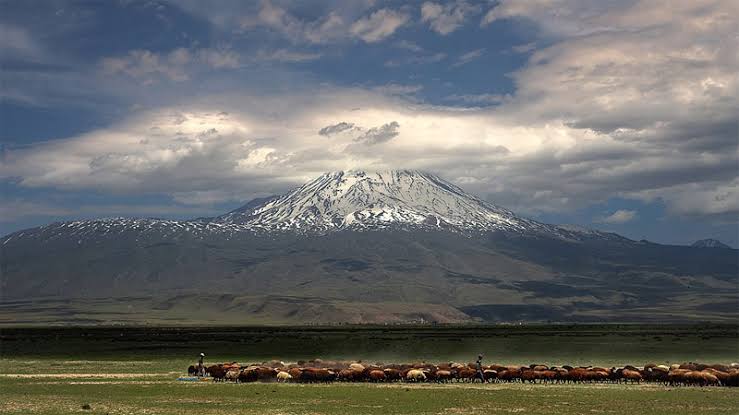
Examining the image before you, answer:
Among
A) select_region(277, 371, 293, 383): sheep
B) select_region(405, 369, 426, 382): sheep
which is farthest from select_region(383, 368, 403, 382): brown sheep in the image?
select_region(277, 371, 293, 383): sheep

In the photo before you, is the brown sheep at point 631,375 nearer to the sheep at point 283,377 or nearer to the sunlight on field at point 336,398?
the sunlight on field at point 336,398

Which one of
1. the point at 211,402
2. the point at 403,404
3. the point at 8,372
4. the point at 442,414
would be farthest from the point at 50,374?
the point at 442,414

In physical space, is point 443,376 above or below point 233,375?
below

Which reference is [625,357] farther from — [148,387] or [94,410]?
[94,410]

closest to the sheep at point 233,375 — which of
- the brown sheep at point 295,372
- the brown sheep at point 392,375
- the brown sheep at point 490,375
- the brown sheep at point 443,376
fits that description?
the brown sheep at point 295,372

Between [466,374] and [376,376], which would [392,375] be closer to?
[376,376]

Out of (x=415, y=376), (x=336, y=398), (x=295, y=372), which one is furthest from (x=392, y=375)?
(x=336, y=398)

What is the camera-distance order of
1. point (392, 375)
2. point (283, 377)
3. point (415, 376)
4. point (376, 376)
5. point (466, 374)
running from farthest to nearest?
1. point (466, 374)
2. point (392, 375)
3. point (415, 376)
4. point (376, 376)
5. point (283, 377)

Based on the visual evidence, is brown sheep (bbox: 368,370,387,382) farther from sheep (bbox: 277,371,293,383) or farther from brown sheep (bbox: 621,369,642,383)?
brown sheep (bbox: 621,369,642,383)

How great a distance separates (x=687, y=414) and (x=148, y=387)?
31050mm

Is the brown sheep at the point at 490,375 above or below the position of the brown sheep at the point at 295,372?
below

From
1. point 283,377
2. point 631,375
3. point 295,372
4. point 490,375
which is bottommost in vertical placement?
point 490,375

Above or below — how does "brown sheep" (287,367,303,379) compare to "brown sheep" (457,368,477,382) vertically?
above

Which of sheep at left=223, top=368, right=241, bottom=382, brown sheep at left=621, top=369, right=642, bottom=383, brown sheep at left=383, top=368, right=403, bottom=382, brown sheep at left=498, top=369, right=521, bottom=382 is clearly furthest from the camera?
sheep at left=223, top=368, right=241, bottom=382
